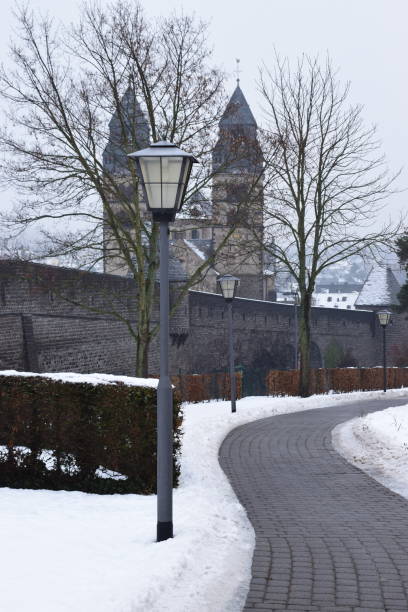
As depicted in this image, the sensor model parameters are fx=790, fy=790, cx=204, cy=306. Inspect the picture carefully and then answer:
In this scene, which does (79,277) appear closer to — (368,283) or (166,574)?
(166,574)

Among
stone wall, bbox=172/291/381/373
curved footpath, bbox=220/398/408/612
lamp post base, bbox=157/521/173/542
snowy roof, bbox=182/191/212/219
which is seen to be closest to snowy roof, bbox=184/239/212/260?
A: stone wall, bbox=172/291/381/373

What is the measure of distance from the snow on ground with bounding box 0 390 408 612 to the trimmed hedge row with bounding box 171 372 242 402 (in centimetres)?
1695

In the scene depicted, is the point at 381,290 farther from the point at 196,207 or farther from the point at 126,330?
the point at 196,207

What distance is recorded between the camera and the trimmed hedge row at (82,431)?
26.7ft

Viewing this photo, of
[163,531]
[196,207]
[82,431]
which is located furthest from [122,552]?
[196,207]

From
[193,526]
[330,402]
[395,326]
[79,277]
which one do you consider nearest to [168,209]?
[193,526]

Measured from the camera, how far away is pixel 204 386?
26.5 m

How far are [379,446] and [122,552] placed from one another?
7370 millimetres

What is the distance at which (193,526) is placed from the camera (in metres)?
6.69

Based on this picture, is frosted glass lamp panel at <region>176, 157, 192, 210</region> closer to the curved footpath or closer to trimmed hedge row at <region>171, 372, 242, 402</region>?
the curved footpath

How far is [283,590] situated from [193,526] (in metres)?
1.64

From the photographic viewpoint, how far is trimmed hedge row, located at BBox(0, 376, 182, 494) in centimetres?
814

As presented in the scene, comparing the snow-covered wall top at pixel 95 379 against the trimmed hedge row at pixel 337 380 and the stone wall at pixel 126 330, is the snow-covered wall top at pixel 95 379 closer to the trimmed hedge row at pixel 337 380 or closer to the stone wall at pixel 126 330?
the stone wall at pixel 126 330

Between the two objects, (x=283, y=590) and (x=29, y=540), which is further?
(x=29, y=540)
